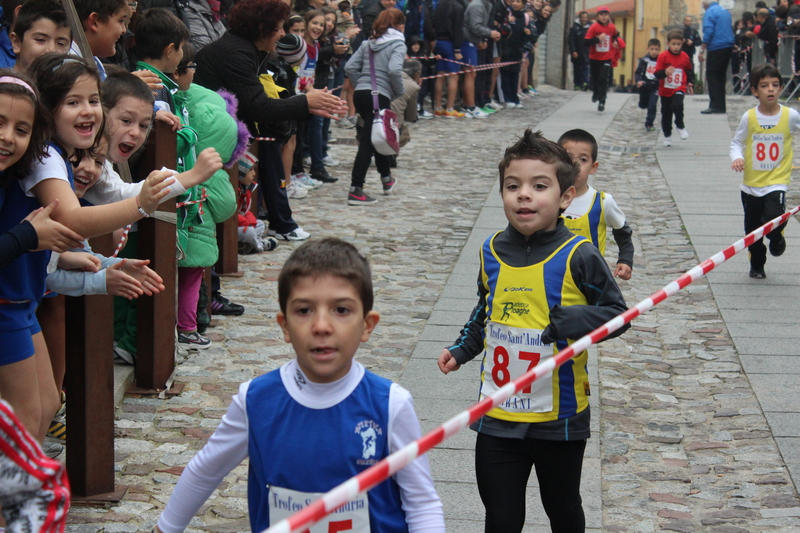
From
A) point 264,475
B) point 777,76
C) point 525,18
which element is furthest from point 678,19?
point 264,475

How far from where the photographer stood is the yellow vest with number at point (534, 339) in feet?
10.4

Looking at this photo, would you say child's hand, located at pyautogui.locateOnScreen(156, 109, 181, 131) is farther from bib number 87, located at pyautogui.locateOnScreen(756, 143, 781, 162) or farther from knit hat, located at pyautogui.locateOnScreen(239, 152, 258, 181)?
bib number 87, located at pyautogui.locateOnScreen(756, 143, 781, 162)

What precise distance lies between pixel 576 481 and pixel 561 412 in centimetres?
25

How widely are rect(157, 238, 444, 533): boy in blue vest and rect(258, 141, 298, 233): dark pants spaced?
20.2 feet

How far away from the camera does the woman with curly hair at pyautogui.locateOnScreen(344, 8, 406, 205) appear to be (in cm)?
1051

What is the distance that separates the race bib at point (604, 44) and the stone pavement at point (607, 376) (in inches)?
356

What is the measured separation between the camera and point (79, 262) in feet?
12.0

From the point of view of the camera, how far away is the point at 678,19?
5034cm

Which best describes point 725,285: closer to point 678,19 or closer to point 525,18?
point 525,18

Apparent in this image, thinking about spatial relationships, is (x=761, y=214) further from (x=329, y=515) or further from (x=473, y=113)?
(x=473, y=113)

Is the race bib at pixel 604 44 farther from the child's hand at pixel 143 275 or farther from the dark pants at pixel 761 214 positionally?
the child's hand at pixel 143 275

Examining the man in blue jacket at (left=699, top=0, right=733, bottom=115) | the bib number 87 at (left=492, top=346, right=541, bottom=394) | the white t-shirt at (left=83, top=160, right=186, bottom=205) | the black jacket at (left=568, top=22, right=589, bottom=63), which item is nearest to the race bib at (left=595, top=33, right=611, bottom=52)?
the man in blue jacket at (left=699, top=0, right=733, bottom=115)

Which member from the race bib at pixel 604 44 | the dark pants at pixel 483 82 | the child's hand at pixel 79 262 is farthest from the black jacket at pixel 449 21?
the child's hand at pixel 79 262

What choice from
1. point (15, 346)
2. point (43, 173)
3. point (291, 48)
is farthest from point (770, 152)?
point (15, 346)
